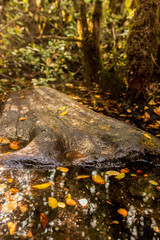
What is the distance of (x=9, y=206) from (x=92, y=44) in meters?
5.26

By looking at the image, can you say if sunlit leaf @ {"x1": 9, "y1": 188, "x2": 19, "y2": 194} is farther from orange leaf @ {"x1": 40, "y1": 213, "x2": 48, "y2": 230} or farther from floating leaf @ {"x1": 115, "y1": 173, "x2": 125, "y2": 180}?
floating leaf @ {"x1": 115, "y1": 173, "x2": 125, "y2": 180}

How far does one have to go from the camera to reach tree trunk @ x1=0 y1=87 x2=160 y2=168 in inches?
80.7

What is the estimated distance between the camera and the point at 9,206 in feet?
4.81

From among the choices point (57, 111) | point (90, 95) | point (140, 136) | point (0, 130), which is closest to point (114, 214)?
point (140, 136)

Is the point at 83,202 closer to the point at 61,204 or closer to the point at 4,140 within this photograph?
the point at 61,204

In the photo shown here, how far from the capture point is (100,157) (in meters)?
2.10

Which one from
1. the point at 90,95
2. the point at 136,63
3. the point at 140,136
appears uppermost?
the point at 136,63

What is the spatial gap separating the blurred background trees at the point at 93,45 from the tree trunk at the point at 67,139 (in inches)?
55.2

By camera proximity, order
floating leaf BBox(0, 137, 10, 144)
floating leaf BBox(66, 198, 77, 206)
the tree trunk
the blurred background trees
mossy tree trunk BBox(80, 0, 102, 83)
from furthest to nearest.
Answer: mossy tree trunk BBox(80, 0, 102, 83) → the blurred background trees → floating leaf BBox(0, 137, 10, 144) → the tree trunk → floating leaf BBox(66, 198, 77, 206)

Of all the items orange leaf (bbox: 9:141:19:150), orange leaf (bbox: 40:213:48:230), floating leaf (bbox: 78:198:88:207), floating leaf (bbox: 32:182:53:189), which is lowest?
floating leaf (bbox: 78:198:88:207)

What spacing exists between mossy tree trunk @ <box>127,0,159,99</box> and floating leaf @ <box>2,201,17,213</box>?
10.9 ft

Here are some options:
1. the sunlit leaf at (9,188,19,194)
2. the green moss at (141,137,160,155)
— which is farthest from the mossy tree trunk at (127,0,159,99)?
the sunlit leaf at (9,188,19,194)

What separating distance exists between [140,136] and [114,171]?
2.11 feet

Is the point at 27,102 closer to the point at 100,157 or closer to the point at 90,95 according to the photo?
the point at 100,157
